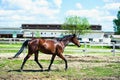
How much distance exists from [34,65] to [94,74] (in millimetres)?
4278

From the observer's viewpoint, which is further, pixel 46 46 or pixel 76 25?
pixel 76 25

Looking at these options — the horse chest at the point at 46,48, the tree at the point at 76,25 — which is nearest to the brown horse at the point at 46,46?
the horse chest at the point at 46,48

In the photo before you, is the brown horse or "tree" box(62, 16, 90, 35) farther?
"tree" box(62, 16, 90, 35)

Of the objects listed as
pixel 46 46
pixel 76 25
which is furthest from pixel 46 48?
pixel 76 25

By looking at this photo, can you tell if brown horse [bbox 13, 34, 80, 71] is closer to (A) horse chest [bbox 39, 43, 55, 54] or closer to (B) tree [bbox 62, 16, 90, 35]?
(A) horse chest [bbox 39, 43, 55, 54]

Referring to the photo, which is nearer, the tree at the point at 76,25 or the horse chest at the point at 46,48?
the horse chest at the point at 46,48

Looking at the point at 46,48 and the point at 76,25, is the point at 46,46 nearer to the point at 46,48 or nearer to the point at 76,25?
the point at 46,48

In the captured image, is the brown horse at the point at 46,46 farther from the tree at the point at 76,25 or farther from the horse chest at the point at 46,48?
the tree at the point at 76,25

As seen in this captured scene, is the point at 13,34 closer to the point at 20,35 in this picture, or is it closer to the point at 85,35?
the point at 20,35

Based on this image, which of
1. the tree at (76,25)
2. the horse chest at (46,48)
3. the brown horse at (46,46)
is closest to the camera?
the brown horse at (46,46)

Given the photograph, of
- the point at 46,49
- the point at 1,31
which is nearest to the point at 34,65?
the point at 46,49

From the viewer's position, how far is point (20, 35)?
116 meters

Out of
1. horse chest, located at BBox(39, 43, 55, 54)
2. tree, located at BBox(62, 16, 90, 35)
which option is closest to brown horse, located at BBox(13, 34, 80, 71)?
horse chest, located at BBox(39, 43, 55, 54)

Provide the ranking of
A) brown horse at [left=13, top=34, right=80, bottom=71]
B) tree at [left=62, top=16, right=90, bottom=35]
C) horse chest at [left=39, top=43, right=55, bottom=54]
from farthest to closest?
tree at [left=62, top=16, right=90, bottom=35]
horse chest at [left=39, top=43, right=55, bottom=54]
brown horse at [left=13, top=34, right=80, bottom=71]
